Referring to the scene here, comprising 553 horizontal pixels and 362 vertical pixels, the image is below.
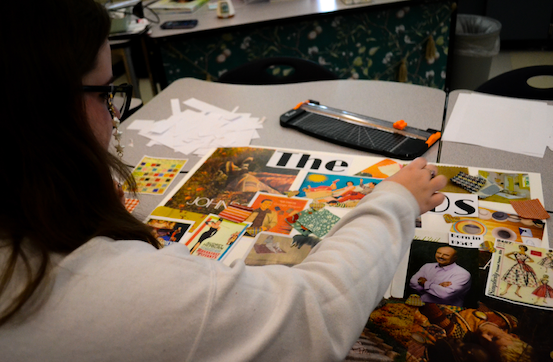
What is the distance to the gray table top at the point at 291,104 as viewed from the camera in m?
1.29

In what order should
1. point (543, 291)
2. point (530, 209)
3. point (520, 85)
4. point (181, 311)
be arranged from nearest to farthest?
point (181, 311) → point (543, 291) → point (530, 209) → point (520, 85)

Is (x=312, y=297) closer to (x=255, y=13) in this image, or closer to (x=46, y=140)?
(x=46, y=140)

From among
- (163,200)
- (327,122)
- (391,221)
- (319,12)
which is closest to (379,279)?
(391,221)

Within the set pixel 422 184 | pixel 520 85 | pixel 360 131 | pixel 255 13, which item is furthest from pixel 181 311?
pixel 255 13

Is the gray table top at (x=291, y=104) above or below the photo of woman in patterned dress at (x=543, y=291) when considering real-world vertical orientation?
above

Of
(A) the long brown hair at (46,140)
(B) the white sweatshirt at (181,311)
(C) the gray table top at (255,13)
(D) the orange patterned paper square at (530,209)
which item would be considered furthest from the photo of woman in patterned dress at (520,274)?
(C) the gray table top at (255,13)

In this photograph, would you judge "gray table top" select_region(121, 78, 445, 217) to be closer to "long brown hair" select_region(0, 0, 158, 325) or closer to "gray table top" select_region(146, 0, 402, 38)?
"long brown hair" select_region(0, 0, 158, 325)

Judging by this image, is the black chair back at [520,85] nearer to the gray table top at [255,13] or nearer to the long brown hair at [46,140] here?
the gray table top at [255,13]

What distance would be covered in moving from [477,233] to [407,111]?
0.62 m

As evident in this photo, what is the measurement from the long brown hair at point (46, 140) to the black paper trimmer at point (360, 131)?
784 mm

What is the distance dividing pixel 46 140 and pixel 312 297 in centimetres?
38

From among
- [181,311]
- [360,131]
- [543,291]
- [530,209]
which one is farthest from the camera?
[360,131]

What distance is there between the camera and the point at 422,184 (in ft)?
2.68

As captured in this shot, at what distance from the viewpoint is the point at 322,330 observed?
1.84 ft
